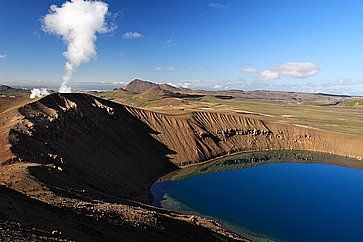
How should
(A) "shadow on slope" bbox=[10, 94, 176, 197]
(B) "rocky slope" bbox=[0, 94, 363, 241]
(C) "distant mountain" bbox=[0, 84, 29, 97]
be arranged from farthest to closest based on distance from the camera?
(C) "distant mountain" bbox=[0, 84, 29, 97] → (A) "shadow on slope" bbox=[10, 94, 176, 197] → (B) "rocky slope" bbox=[0, 94, 363, 241]

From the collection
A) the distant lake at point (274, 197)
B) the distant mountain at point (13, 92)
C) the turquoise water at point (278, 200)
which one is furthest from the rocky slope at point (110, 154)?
the distant mountain at point (13, 92)

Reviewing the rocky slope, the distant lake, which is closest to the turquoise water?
the distant lake

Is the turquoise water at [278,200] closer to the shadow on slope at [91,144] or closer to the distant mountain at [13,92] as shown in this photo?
the shadow on slope at [91,144]

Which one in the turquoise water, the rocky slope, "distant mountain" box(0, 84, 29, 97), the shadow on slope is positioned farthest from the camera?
"distant mountain" box(0, 84, 29, 97)

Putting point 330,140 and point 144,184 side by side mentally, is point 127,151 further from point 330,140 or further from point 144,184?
point 330,140

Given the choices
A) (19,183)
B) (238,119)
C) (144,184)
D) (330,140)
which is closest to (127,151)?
(144,184)

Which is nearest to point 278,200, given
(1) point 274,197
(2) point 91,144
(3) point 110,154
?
(1) point 274,197

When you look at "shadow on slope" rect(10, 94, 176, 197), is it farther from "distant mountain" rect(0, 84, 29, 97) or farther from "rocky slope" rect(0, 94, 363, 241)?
"distant mountain" rect(0, 84, 29, 97)

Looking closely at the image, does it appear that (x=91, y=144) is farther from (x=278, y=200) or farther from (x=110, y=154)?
(x=278, y=200)
